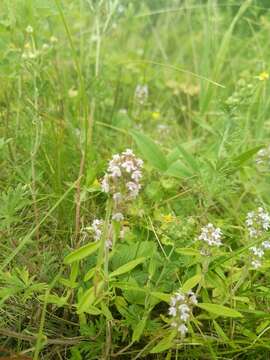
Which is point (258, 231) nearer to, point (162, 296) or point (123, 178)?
point (162, 296)

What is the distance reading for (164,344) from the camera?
119cm

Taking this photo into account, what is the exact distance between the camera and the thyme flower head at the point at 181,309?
114 cm

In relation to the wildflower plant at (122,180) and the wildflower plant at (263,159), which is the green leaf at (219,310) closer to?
the wildflower plant at (122,180)

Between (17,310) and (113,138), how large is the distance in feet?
3.07

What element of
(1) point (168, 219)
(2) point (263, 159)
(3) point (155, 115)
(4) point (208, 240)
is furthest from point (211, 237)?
(3) point (155, 115)

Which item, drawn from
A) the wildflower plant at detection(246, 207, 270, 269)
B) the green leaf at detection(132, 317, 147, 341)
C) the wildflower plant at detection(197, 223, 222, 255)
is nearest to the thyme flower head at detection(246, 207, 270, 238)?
the wildflower plant at detection(246, 207, 270, 269)

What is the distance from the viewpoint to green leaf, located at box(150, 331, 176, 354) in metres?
1.17

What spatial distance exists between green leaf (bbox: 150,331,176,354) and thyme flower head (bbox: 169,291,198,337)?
0.02 m

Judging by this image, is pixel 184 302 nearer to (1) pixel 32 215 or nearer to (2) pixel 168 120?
(1) pixel 32 215

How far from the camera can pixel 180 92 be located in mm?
2799

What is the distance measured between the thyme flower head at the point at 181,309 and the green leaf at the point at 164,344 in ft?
0.08

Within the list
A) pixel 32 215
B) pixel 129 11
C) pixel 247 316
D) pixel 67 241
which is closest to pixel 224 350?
pixel 247 316

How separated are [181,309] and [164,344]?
11cm

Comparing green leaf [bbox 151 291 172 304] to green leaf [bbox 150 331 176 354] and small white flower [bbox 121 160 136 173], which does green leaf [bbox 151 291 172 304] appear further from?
small white flower [bbox 121 160 136 173]
